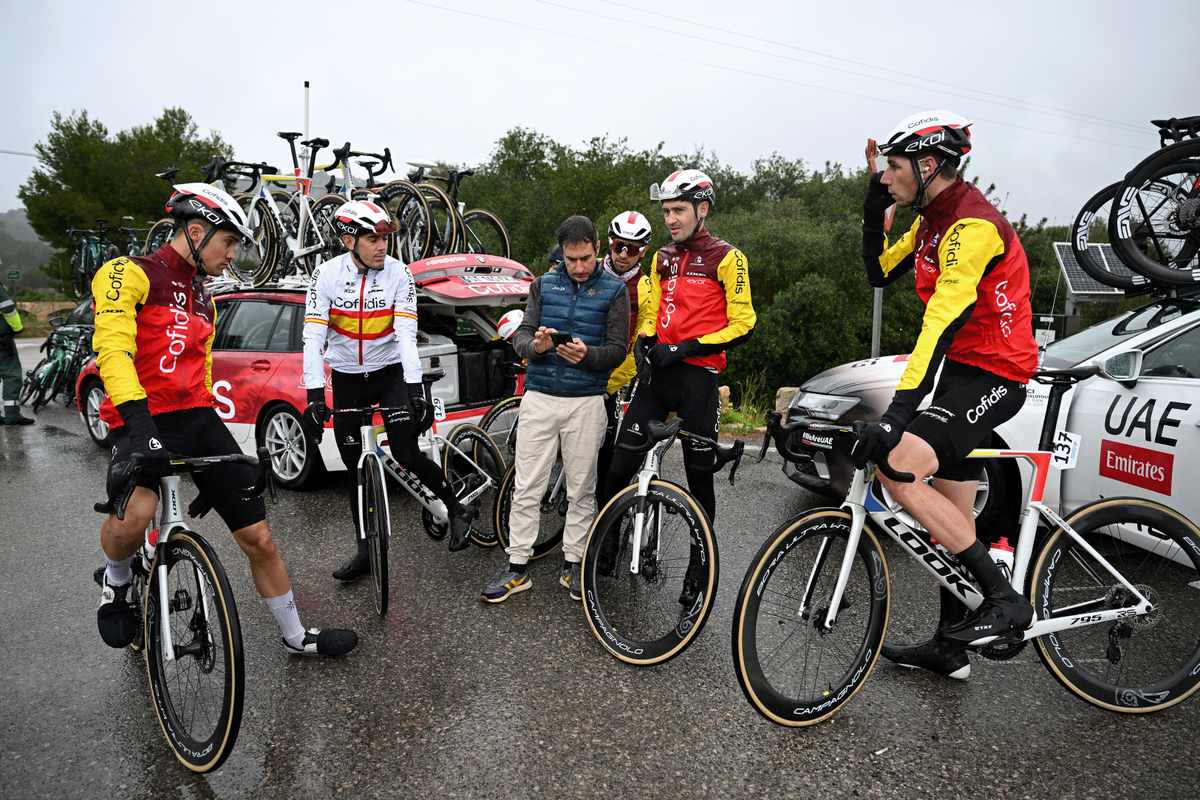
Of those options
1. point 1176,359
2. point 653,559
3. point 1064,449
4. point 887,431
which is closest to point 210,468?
point 653,559

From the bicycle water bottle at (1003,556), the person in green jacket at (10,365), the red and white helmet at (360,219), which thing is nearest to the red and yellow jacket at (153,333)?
the red and white helmet at (360,219)

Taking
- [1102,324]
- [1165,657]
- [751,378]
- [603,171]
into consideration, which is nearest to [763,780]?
[1165,657]

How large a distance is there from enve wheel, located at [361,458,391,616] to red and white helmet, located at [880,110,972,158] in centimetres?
292

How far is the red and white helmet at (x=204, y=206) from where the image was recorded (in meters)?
3.02

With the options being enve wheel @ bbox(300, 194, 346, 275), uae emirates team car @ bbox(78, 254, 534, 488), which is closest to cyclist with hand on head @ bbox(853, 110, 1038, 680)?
uae emirates team car @ bbox(78, 254, 534, 488)

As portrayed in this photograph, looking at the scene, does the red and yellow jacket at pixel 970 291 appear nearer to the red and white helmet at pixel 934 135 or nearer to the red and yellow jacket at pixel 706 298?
the red and white helmet at pixel 934 135

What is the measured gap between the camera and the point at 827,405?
539cm

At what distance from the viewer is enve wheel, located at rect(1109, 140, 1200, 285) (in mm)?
4949

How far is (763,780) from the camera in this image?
268 centimetres

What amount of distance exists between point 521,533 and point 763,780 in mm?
1965

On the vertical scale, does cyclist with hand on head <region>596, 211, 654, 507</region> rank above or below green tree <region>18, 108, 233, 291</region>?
below

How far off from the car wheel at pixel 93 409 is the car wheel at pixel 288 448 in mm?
3016

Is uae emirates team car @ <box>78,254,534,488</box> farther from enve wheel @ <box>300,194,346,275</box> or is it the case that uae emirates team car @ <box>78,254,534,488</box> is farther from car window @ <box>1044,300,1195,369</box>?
car window @ <box>1044,300,1195,369</box>

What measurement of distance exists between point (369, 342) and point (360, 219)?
681mm
